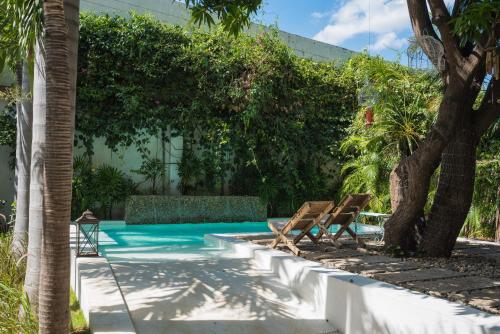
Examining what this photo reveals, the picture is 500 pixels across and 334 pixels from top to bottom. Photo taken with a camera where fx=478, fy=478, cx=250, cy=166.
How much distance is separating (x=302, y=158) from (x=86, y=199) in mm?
6004

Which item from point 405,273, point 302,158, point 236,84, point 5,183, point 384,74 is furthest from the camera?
point 302,158

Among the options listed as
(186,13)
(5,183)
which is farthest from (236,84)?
(5,183)

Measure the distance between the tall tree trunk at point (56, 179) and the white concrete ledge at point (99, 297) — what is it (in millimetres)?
617

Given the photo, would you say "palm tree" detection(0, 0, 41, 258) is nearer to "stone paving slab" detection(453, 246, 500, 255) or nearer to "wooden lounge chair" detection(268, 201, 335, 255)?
"wooden lounge chair" detection(268, 201, 335, 255)

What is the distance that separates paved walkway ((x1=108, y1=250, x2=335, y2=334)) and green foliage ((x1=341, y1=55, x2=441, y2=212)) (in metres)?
5.85

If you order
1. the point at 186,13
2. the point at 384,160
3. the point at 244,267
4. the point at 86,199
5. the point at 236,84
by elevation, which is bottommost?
the point at 244,267

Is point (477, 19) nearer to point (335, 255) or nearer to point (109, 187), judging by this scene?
point (335, 255)

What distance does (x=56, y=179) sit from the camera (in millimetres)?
2506

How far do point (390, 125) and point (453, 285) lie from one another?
692 cm

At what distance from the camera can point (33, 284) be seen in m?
3.60

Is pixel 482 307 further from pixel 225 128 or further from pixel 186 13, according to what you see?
pixel 186 13

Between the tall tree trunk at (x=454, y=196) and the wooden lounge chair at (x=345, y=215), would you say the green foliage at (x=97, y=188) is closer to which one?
the wooden lounge chair at (x=345, y=215)

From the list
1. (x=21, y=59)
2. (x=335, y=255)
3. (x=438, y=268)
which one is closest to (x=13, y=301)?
(x=21, y=59)

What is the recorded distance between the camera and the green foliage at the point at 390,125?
34.6 ft
